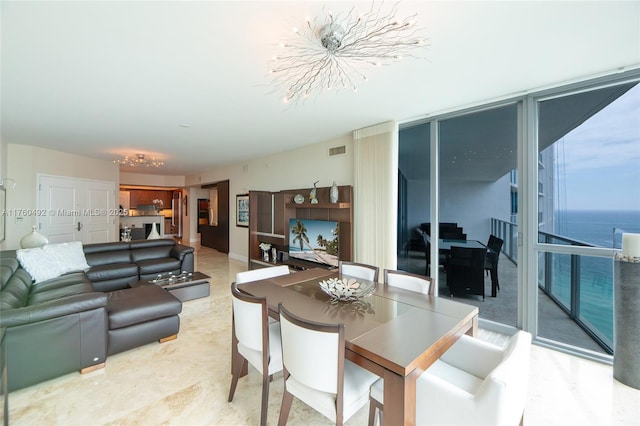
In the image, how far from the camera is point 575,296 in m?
2.92

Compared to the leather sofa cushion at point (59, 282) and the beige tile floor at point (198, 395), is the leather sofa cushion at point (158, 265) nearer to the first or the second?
the leather sofa cushion at point (59, 282)

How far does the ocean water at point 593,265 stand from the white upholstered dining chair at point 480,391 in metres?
2.15

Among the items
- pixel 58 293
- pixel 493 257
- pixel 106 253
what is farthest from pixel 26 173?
pixel 493 257

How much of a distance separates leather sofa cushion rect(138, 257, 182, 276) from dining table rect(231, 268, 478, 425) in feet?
10.0

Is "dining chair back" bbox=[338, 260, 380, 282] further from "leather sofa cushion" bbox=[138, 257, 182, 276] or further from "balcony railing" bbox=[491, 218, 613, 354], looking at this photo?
"leather sofa cushion" bbox=[138, 257, 182, 276]

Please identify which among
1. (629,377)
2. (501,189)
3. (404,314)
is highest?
(501,189)

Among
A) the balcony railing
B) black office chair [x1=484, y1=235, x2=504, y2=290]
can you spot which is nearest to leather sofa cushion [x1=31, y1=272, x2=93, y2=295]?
black office chair [x1=484, y1=235, x2=504, y2=290]

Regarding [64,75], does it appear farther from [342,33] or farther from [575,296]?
[575,296]

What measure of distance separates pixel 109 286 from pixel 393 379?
466cm

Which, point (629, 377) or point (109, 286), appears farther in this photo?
point (109, 286)

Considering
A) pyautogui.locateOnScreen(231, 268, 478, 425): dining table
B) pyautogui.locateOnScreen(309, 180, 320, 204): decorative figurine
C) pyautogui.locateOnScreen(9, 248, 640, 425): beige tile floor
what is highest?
pyautogui.locateOnScreen(309, 180, 320, 204): decorative figurine

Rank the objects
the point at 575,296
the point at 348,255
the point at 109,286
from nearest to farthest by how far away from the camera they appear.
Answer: the point at 575,296, the point at 109,286, the point at 348,255

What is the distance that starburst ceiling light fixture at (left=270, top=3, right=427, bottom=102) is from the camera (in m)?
1.80

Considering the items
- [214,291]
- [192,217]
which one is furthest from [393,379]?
[192,217]
